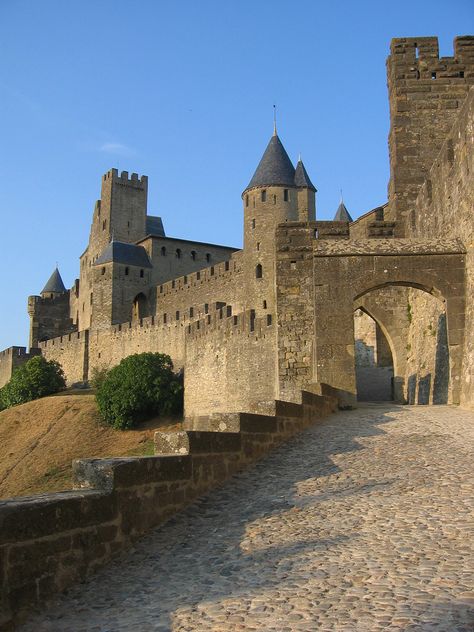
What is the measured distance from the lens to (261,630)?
3.98 m

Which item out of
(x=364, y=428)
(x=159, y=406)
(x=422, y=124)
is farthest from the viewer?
(x=159, y=406)

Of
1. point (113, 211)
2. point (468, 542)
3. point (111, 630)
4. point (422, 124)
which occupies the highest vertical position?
point (113, 211)

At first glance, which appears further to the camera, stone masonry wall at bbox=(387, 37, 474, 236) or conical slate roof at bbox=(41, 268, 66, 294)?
conical slate roof at bbox=(41, 268, 66, 294)

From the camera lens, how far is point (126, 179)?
2511 inches

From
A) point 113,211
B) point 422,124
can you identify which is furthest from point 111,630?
point 113,211

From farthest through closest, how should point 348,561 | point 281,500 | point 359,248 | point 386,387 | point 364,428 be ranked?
point 386,387, point 359,248, point 364,428, point 281,500, point 348,561

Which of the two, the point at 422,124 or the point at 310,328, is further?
the point at 422,124

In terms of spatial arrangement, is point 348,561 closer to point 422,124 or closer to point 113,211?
point 422,124

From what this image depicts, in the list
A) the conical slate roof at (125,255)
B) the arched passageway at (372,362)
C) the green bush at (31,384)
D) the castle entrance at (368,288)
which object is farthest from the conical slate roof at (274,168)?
the castle entrance at (368,288)

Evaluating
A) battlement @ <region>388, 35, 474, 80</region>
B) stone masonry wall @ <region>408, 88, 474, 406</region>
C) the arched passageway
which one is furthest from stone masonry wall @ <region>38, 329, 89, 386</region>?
stone masonry wall @ <region>408, 88, 474, 406</region>

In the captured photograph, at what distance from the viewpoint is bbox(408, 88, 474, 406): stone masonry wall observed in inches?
489

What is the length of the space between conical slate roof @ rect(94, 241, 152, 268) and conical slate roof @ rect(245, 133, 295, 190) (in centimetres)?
1412

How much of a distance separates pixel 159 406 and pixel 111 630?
28.7m

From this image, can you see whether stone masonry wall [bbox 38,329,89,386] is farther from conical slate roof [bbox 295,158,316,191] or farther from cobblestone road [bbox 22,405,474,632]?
cobblestone road [bbox 22,405,474,632]
